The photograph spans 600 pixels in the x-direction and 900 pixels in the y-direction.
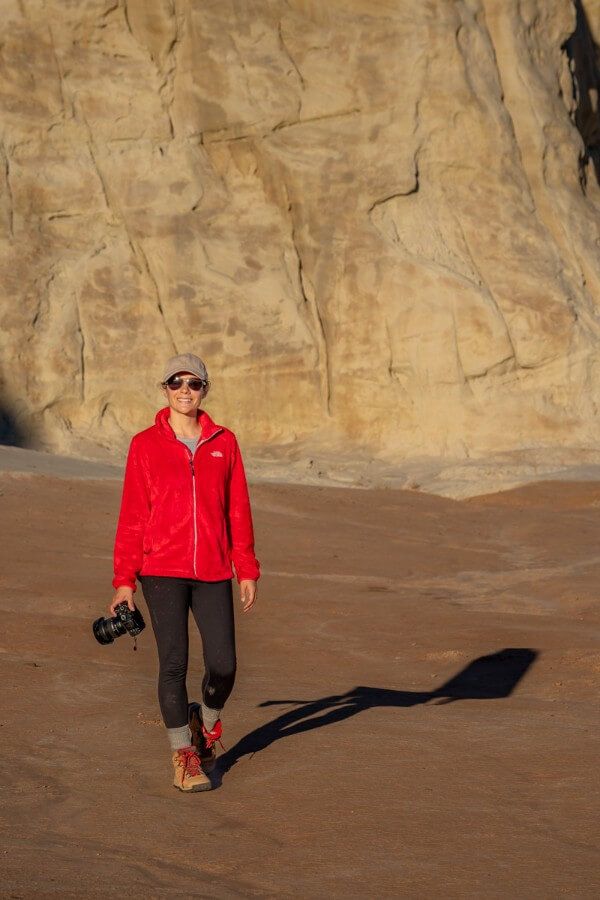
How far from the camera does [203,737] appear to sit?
5.32 meters

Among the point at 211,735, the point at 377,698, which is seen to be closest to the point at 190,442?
the point at 211,735

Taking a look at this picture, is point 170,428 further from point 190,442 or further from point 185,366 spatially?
point 185,366

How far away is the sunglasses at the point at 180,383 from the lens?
5254 millimetres

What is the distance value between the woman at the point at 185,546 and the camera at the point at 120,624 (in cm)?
4

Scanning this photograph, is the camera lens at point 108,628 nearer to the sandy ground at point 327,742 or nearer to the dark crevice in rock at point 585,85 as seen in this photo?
the sandy ground at point 327,742

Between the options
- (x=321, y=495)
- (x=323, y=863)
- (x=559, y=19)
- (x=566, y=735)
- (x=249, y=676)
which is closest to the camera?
(x=323, y=863)

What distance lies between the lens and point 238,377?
1030 inches

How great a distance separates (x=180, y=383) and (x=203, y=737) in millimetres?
1450

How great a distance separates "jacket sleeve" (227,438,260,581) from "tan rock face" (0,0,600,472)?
20038 mm

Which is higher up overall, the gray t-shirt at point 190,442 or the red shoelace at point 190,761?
the gray t-shirt at point 190,442

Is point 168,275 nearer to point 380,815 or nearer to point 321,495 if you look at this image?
point 321,495

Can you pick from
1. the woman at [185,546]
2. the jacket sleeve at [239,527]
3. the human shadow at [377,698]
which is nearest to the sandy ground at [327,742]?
the human shadow at [377,698]

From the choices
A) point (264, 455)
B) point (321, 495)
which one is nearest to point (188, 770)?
point (321, 495)

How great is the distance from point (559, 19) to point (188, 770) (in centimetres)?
2748
